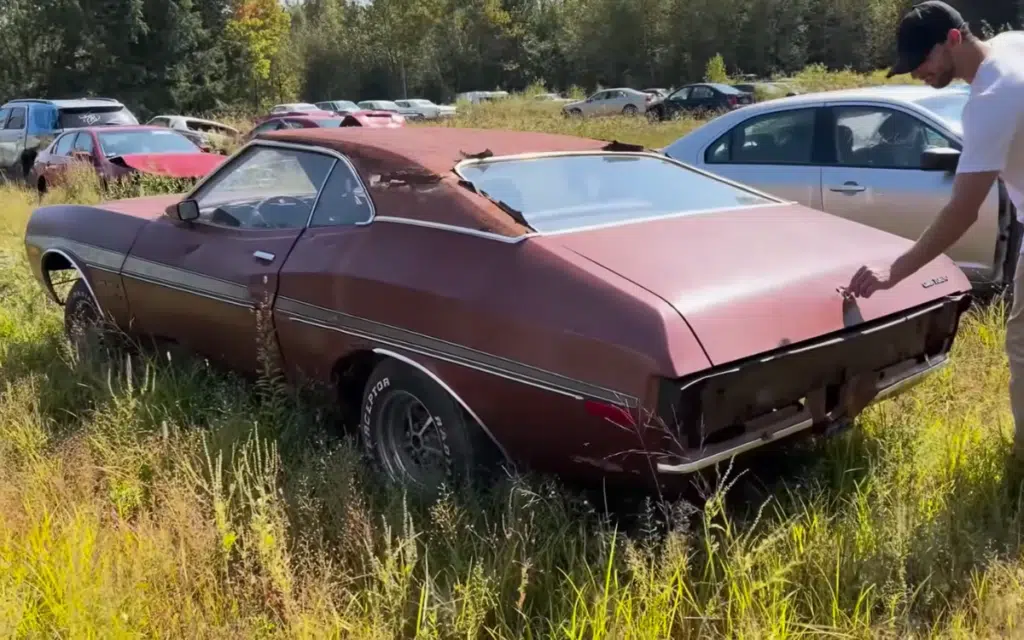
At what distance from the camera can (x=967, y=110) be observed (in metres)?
2.87

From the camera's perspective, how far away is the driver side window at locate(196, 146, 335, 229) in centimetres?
390

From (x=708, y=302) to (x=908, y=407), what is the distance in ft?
5.71

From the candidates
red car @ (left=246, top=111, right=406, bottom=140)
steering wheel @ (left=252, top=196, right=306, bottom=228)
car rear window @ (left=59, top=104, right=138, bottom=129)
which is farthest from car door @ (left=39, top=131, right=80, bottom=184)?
steering wheel @ (left=252, top=196, right=306, bottom=228)

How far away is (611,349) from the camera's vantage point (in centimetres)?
260

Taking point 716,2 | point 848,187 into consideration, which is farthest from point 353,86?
point 848,187

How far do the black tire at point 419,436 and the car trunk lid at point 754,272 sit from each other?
0.72 m

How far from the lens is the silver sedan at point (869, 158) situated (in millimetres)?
5258

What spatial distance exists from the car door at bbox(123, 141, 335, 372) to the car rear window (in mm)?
13508

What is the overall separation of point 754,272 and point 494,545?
119 centimetres

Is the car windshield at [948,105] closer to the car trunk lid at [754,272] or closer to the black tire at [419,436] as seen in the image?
the car trunk lid at [754,272]

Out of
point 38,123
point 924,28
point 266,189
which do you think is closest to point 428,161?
point 266,189

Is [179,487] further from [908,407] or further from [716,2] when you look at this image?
[716,2]

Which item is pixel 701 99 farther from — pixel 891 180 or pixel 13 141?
pixel 891 180

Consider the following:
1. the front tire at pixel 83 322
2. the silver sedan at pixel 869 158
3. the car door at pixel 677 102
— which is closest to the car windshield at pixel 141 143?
the front tire at pixel 83 322
